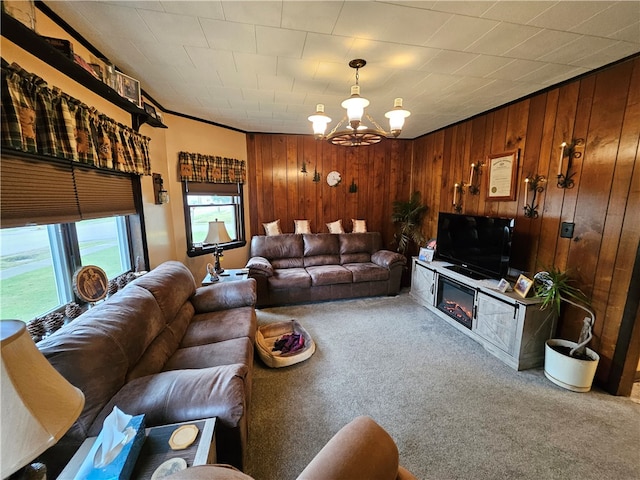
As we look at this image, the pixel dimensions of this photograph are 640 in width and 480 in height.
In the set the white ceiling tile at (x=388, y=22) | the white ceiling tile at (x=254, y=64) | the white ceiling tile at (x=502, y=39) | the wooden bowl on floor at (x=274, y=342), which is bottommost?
the wooden bowl on floor at (x=274, y=342)

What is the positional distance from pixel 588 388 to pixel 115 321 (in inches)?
137

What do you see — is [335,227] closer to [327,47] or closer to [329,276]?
[329,276]

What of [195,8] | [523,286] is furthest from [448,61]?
[523,286]

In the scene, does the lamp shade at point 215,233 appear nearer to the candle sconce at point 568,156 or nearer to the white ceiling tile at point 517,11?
the white ceiling tile at point 517,11

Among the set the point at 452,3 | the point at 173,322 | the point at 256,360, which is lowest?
the point at 256,360

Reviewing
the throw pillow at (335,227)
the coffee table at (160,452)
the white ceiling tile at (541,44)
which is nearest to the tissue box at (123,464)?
the coffee table at (160,452)

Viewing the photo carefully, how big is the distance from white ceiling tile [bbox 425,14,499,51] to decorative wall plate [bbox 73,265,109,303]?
9.39 ft

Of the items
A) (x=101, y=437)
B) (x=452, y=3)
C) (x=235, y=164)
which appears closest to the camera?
(x=101, y=437)

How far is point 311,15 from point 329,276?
9.76 ft

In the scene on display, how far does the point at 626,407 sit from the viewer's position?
1.92 metres

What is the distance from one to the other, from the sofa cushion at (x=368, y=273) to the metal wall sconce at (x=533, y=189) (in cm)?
193

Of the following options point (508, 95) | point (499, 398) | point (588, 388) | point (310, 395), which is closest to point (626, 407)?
point (588, 388)

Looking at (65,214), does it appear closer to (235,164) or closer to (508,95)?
(235,164)

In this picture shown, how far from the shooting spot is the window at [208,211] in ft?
12.2
